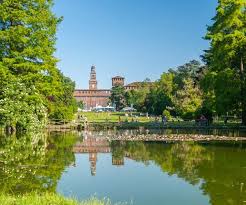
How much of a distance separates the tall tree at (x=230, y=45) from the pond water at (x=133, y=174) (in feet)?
60.2

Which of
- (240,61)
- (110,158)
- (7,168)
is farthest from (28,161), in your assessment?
(240,61)

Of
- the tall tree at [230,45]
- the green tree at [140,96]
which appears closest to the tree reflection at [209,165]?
the tall tree at [230,45]

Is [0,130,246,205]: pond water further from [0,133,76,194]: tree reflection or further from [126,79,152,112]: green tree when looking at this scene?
[126,79,152,112]: green tree

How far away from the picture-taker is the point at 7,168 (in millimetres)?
16062

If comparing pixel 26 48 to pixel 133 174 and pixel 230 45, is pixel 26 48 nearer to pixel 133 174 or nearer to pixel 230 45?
pixel 230 45

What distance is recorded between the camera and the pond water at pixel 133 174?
12125mm

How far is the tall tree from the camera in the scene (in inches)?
1597

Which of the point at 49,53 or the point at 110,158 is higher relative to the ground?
the point at 49,53

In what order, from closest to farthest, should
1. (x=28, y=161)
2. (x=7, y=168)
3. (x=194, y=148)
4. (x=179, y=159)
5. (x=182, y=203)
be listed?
(x=182, y=203) < (x=7, y=168) < (x=28, y=161) < (x=179, y=159) < (x=194, y=148)

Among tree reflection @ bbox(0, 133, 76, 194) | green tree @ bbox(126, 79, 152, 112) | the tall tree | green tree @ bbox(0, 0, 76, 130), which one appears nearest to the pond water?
tree reflection @ bbox(0, 133, 76, 194)

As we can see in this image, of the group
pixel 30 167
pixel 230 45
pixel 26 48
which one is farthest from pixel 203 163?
pixel 230 45

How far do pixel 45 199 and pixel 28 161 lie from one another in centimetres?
876

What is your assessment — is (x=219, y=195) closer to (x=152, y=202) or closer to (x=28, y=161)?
(x=152, y=202)

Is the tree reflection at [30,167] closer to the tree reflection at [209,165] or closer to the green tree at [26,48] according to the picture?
the tree reflection at [209,165]
